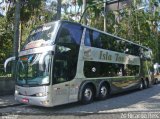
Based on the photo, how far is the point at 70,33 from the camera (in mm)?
13578

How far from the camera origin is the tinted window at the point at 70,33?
13.0 metres

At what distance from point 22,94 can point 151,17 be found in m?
34.5

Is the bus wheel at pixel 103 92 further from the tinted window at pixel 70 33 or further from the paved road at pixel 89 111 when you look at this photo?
the tinted window at pixel 70 33

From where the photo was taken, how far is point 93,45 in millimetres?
15344

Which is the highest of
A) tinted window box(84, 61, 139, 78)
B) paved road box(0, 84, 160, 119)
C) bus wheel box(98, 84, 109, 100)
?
tinted window box(84, 61, 139, 78)

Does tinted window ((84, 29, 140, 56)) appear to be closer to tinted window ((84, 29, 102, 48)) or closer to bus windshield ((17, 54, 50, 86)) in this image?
tinted window ((84, 29, 102, 48))

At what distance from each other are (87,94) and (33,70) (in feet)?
10.8

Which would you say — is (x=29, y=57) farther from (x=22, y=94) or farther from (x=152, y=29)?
(x=152, y=29)

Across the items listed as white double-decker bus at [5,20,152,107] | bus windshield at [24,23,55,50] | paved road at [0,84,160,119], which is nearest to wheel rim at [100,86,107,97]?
white double-decker bus at [5,20,152,107]

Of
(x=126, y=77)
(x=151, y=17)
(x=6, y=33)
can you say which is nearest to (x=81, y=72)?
(x=126, y=77)

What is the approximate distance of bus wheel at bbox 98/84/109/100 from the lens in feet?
51.6

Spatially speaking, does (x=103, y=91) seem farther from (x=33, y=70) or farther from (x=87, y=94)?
(x=33, y=70)

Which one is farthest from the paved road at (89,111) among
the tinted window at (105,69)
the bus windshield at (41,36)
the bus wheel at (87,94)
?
→ the bus windshield at (41,36)

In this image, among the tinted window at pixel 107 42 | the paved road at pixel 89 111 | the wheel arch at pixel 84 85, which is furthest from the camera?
the tinted window at pixel 107 42
